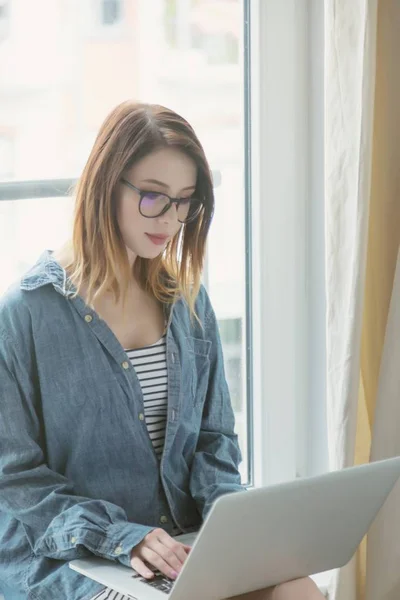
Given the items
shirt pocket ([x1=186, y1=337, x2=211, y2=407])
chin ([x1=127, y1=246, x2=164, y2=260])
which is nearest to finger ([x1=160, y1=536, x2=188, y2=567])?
shirt pocket ([x1=186, y1=337, x2=211, y2=407])

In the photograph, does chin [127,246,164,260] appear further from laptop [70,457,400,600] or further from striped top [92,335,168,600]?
laptop [70,457,400,600]

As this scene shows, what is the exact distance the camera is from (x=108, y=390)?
1672 millimetres

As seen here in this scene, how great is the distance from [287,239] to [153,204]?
58 cm

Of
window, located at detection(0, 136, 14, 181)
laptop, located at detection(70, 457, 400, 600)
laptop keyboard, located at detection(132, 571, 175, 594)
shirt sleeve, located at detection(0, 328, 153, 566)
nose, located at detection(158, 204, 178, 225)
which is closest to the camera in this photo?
laptop, located at detection(70, 457, 400, 600)

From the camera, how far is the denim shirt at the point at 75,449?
5.17ft

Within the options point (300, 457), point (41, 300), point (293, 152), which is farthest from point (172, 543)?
point (293, 152)

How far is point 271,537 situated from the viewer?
4.50 feet

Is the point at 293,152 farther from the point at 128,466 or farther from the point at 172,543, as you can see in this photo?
the point at 172,543

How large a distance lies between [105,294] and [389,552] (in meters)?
0.72

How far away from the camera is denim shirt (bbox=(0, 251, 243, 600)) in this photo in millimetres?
1577

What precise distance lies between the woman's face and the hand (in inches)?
18.9

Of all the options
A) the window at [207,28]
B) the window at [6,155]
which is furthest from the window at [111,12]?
the window at [6,155]

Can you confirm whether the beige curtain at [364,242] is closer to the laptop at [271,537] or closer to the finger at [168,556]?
the laptop at [271,537]

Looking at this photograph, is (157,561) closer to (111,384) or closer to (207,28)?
(111,384)
